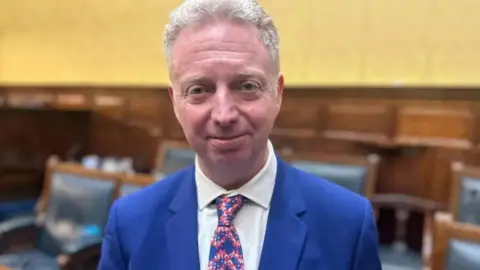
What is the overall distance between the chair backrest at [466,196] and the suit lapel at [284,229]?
1.47 meters

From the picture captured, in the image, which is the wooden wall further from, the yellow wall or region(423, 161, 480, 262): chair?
region(423, 161, 480, 262): chair

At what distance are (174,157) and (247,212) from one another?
6.42 ft

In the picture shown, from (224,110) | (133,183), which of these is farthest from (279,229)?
(133,183)

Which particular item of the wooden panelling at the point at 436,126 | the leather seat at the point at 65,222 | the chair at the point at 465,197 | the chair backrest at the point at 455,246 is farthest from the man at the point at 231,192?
the wooden panelling at the point at 436,126

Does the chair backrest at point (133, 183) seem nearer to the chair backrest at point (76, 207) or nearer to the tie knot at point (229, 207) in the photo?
the chair backrest at point (76, 207)

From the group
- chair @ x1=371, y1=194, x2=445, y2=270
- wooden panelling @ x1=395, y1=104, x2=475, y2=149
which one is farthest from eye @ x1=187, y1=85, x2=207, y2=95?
wooden panelling @ x1=395, y1=104, x2=475, y2=149

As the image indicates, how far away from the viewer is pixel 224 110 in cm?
77

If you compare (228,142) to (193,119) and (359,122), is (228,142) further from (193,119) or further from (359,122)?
(359,122)

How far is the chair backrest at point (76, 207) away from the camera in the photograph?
8.14ft

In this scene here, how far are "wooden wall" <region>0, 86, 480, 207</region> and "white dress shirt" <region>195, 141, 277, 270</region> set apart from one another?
205 centimetres

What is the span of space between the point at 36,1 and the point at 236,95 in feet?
14.8

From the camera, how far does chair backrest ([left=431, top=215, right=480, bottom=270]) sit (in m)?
1.47

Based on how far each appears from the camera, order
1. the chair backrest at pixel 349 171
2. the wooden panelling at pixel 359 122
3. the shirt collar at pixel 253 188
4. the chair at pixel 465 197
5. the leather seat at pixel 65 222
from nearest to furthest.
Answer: the shirt collar at pixel 253 188 → the chair at pixel 465 197 → the chair backrest at pixel 349 171 → the leather seat at pixel 65 222 → the wooden panelling at pixel 359 122

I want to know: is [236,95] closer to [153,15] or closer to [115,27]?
[153,15]
